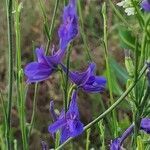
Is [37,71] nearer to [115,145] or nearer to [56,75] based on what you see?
[115,145]

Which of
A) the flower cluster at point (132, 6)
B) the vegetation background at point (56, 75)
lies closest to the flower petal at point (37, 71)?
the flower cluster at point (132, 6)

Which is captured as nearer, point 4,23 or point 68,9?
point 68,9

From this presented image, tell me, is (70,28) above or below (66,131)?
above

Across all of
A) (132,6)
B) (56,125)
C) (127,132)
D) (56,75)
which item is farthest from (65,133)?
(56,75)

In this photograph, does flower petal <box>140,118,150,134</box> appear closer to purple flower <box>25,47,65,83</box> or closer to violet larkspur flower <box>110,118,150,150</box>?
violet larkspur flower <box>110,118,150,150</box>

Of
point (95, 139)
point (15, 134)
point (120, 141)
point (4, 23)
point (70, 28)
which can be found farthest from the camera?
point (4, 23)

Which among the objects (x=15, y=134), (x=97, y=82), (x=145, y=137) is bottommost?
(x=15, y=134)

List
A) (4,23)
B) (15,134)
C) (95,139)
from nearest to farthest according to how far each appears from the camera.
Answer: (95,139)
(15,134)
(4,23)

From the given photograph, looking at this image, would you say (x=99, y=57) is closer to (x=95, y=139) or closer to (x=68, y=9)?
(x=95, y=139)

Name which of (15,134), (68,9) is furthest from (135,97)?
(15,134)
